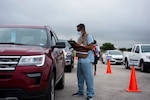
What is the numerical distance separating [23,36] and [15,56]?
5.14 feet

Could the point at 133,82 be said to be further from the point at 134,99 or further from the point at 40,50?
the point at 40,50

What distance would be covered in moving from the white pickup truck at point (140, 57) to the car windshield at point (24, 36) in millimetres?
11438

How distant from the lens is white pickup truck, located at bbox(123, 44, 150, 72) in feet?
56.5

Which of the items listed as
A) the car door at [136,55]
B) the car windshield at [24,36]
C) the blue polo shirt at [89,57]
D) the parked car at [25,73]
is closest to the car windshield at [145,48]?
the car door at [136,55]

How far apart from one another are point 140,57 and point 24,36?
41.2ft

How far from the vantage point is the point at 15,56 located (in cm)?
513

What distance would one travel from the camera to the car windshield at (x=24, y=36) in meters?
6.42

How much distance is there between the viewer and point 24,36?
6633 mm

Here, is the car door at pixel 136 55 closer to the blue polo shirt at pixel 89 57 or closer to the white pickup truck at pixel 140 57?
the white pickup truck at pixel 140 57

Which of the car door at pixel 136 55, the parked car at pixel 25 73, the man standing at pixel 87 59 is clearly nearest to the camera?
the parked car at pixel 25 73

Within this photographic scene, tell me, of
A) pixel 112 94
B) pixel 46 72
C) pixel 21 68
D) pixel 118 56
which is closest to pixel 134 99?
pixel 112 94

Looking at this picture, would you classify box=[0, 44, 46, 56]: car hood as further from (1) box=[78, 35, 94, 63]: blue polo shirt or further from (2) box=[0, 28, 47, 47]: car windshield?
(1) box=[78, 35, 94, 63]: blue polo shirt

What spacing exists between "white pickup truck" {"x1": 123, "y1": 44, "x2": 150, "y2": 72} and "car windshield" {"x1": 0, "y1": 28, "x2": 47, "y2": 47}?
1144 centimetres

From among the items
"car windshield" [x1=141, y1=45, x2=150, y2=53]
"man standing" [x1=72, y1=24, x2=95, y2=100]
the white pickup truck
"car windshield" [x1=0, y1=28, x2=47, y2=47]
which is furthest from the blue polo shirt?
"car windshield" [x1=141, y1=45, x2=150, y2=53]
